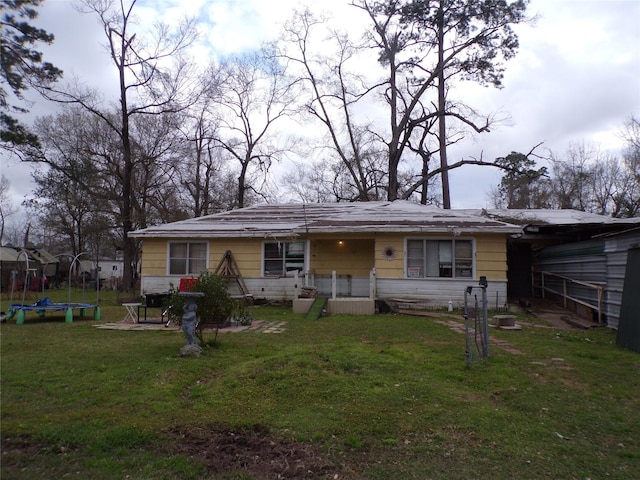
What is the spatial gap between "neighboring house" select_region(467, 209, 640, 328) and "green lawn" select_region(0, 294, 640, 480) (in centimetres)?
314

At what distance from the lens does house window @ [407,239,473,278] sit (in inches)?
549

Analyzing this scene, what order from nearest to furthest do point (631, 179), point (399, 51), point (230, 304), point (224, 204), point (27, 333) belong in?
1. point (230, 304)
2. point (27, 333)
3. point (399, 51)
4. point (631, 179)
5. point (224, 204)

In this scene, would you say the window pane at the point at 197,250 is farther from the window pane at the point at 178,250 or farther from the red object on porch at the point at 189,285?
the red object on porch at the point at 189,285

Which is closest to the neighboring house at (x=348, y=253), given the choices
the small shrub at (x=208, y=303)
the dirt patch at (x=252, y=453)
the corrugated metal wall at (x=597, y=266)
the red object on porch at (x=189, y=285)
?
the corrugated metal wall at (x=597, y=266)

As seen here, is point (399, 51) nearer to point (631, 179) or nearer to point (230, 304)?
point (631, 179)

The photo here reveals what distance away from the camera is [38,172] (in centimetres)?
2428

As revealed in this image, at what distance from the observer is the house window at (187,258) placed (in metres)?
15.9

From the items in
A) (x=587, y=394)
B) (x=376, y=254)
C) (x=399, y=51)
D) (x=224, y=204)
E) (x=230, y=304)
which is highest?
(x=399, y=51)

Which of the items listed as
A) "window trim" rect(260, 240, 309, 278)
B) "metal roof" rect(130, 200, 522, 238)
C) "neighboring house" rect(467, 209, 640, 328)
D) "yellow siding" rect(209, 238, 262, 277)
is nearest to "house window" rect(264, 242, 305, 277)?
"window trim" rect(260, 240, 309, 278)

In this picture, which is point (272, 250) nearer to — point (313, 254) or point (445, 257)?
point (313, 254)

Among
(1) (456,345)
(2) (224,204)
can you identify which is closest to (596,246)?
(1) (456,345)

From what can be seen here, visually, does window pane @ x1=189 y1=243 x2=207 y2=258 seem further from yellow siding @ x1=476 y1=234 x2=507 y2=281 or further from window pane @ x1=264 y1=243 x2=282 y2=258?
yellow siding @ x1=476 y1=234 x2=507 y2=281

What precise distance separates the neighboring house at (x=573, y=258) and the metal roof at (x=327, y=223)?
6.18 feet

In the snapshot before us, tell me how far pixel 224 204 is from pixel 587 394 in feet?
99.5
